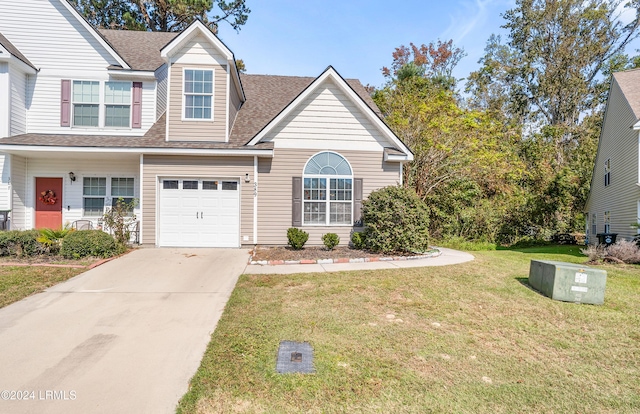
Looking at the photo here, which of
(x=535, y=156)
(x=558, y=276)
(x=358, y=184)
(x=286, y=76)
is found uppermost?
(x=286, y=76)

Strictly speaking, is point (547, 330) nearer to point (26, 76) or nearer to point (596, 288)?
point (596, 288)

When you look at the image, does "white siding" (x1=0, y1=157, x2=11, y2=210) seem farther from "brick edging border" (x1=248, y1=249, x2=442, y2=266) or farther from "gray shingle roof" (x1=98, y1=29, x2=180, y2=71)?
"brick edging border" (x1=248, y1=249, x2=442, y2=266)

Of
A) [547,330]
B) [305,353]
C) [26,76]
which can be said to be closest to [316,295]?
[305,353]

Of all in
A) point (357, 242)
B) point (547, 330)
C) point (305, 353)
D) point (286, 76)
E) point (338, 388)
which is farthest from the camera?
point (286, 76)

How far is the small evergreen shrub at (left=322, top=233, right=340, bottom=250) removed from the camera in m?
10.3

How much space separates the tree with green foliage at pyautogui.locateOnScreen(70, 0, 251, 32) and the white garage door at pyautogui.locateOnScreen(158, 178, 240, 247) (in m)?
17.9

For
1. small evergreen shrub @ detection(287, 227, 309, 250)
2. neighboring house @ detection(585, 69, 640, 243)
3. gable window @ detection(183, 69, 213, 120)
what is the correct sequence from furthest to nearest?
neighboring house @ detection(585, 69, 640, 243)
gable window @ detection(183, 69, 213, 120)
small evergreen shrub @ detection(287, 227, 309, 250)

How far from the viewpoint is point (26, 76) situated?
11414mm

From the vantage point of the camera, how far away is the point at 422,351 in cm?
390

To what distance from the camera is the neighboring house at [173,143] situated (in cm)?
1077

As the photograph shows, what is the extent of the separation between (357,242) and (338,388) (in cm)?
767

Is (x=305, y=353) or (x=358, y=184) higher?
(x=358, y=184)

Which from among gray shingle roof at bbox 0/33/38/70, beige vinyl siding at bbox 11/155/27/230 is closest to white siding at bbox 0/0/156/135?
gray shingle roof at bbox 0/33/38/70

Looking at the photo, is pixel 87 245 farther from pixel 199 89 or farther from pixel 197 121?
pixel 199 89
